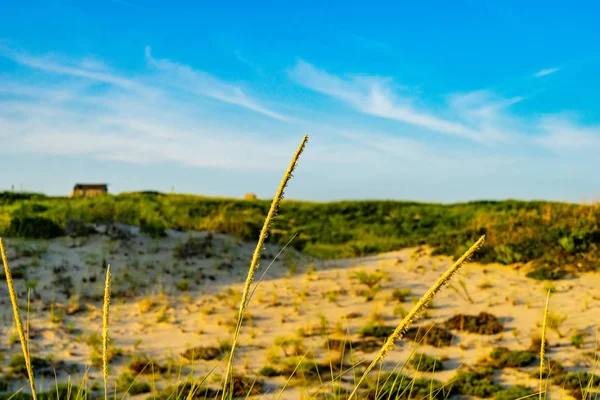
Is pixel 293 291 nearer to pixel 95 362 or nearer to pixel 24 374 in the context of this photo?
pixel 95 362

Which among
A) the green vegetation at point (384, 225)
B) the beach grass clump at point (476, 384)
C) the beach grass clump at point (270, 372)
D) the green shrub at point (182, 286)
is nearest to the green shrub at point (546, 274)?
the green vegetation at point (384, 225)

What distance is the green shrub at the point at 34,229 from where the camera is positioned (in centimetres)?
1457

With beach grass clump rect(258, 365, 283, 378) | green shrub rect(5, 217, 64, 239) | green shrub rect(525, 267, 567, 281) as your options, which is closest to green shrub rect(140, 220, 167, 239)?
green shrub rect(5, 217, 64, 239)

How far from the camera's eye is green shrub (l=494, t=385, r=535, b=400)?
7.14 meters

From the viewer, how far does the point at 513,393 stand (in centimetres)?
727

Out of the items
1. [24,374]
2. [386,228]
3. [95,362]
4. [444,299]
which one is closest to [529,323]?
[444,299]

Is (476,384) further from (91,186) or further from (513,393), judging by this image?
(91,186)

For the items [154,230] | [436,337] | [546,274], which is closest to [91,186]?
[154,230]

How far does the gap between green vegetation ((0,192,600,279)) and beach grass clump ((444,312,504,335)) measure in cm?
286

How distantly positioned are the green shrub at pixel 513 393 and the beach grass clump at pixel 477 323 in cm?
245

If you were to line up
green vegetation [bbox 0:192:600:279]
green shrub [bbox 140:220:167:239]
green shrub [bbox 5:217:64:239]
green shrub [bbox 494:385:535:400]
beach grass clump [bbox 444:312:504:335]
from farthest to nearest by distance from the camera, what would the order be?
green shrub [bbox 140:220:167:239] → green shrub [bbox 5:217:64:239] → green vegetation [bbox 0:192:600:279] → beach grass clump [bbox 444:312:504:335] → green shrub [bbox 494:385:535:400]

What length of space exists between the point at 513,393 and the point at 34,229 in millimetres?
11651

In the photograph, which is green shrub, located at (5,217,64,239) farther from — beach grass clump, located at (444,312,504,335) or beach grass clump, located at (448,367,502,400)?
beach grass clump, located at (448,367,502,400)

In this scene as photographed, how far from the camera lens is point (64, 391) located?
759 cm
